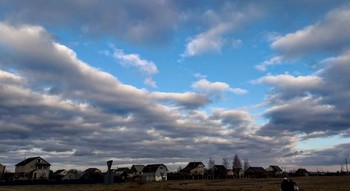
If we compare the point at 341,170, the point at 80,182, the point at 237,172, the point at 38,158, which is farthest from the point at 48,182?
the point at 341,170

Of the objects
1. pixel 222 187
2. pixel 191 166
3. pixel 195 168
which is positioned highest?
pixel 191 166

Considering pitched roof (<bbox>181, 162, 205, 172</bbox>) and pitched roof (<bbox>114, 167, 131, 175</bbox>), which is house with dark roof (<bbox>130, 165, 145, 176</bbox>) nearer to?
pitched roof (<bbox>114, 167, 131, 175</bbox>)

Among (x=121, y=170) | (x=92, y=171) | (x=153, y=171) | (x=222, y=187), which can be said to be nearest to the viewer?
(x=222, y=187)

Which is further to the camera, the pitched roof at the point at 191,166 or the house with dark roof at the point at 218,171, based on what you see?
the pitched roof at the point at 191,166

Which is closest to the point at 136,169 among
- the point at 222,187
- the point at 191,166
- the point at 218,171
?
the point at 191,166

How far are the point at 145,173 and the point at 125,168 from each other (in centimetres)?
2870

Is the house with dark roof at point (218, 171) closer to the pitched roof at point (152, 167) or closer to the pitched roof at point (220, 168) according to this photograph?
the pitched roof at point (220, 168)

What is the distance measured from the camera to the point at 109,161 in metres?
23.9

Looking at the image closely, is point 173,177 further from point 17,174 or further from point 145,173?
point 17,174

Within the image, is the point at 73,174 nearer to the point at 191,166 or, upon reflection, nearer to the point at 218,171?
the point at 191,166

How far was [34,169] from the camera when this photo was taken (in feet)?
466

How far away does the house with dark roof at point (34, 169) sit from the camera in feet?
463

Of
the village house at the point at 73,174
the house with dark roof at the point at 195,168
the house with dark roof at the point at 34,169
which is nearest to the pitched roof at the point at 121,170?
the village house at the point at 73,174

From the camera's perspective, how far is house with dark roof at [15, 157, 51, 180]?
14112cm
